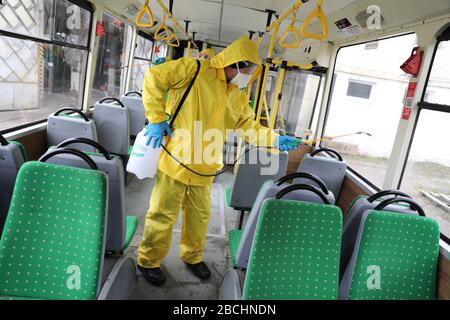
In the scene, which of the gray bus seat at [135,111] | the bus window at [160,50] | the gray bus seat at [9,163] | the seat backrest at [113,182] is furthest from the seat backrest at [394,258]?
the bus window at [160,50]

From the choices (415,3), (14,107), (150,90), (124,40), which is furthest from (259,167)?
(124,40)

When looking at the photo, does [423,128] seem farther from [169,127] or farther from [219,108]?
[169,127]

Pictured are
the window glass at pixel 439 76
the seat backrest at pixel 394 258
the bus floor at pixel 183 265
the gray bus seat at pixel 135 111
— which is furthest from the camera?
the gray bus seat at pixel 135 111

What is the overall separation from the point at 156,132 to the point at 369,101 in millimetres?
4295

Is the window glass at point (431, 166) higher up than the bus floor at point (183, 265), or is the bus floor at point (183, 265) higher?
the window glass at point (431, 166)

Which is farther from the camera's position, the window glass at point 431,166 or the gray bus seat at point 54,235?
the window glass at point 431,166

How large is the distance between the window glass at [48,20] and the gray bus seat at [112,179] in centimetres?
156

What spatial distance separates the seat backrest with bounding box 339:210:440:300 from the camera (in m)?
1.50

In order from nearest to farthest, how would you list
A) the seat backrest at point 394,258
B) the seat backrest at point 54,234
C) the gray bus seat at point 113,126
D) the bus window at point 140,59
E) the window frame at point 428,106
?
the seat backrest at point 54,234, the seat backrest at point 394,258, the window frame at point 428,106, the gray bus seat at point 113,126, the bus window at point 140,59

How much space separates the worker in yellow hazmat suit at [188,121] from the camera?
1945 millimetres

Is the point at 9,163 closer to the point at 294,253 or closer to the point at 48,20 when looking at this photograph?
the point at 294,253

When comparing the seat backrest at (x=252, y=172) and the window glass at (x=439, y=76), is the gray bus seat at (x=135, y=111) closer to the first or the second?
the seat backrest at (x=252, y=172)

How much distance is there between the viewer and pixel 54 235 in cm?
135

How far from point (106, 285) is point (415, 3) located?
9.27 feet
